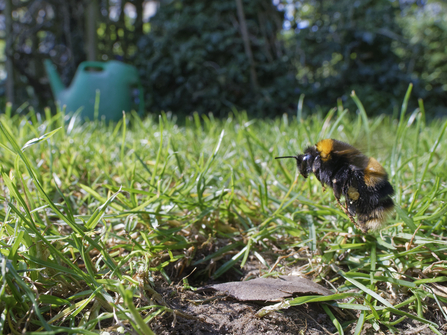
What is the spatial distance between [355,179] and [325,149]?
0.12 meters

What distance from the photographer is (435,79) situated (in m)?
6.34

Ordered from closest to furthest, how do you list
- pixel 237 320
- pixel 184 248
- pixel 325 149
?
pixel 237 320
pixel 325 149
pixel 184 248

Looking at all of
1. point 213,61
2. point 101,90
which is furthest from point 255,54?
point 101,90

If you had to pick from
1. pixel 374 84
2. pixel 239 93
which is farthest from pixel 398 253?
pixel 374 84

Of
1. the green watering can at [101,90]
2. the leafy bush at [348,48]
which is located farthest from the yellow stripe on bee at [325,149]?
the leafy bush at [348,48]

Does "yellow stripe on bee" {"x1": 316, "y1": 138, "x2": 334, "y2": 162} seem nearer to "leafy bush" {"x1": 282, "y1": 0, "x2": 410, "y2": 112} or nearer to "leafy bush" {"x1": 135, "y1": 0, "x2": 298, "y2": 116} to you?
"leafy bush" {"x1": 135, "y1": 0, "x2": 298, "y2": 116}

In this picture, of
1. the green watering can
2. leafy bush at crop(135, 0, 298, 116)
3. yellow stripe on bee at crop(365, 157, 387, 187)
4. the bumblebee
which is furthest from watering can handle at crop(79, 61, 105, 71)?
yellow stripe on bee at crop(365, 157, 387, 187)

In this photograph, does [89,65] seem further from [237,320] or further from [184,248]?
[237,320]

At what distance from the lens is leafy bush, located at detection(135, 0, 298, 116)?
5.53 m

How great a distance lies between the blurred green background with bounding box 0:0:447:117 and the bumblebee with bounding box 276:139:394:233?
4.58 m

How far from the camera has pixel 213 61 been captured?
570cm

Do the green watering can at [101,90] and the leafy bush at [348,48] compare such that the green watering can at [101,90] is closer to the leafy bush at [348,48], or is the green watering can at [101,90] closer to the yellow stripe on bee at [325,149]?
the leafy bush at [348,48]

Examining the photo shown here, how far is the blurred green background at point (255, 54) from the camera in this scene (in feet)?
18.2

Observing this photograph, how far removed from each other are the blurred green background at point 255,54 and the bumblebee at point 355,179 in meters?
4.58
